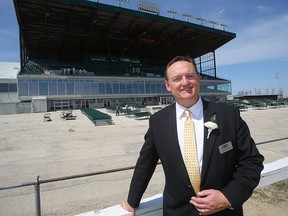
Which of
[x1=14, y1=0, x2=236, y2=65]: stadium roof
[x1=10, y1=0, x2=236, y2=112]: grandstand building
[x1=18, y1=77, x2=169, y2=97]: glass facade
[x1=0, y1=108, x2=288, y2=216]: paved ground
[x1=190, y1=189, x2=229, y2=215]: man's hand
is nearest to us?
[x1=190, y1=189, x2=229, y2=215]: man's hand

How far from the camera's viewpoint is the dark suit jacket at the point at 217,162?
1769mm

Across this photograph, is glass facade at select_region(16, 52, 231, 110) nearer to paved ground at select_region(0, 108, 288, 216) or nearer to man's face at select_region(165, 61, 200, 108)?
paved ground at select_region(0, 108, 288, 216)

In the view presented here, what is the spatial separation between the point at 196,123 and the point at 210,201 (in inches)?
24.1

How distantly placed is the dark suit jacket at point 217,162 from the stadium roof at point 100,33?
145 ft

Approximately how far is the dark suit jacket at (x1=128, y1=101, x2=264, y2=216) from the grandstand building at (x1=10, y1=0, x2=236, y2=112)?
4422 cm

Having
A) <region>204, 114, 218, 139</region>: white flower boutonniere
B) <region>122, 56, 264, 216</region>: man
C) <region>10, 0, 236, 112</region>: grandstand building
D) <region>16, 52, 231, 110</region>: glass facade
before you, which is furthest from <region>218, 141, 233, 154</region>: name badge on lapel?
<region>16, 52, 231, 110</region>: glass facade

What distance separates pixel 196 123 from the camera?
198 cm

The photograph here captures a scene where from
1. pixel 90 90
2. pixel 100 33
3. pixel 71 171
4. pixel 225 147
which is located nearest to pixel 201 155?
pixel 225 147

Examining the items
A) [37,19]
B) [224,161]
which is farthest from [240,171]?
[37,19]

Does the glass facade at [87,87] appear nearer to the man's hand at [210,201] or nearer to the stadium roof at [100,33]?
the stadium roof at [100,33]

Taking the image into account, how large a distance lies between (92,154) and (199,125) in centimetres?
938

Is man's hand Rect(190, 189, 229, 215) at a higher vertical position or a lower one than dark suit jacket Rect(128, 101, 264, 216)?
lower

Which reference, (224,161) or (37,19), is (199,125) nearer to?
(224,161)

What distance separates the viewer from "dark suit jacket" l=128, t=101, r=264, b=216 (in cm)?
177
